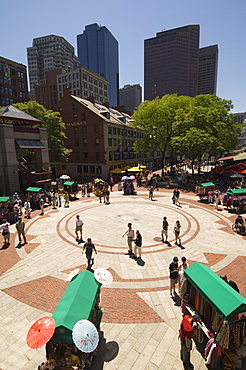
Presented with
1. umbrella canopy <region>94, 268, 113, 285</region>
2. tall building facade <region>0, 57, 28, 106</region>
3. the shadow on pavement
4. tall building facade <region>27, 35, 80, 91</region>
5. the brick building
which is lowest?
the shadow on pavement

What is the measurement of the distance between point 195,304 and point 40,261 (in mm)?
8396

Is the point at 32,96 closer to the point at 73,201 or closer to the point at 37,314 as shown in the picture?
the point at 73,201

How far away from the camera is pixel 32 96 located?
381 feet

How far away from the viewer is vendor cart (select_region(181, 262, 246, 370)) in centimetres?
552

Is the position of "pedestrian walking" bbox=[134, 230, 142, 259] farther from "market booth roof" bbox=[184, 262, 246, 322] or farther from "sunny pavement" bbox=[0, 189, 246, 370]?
"market booth roof" bbox=[184, 262, 246, 322]

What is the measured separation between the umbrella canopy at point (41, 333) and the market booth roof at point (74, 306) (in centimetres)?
21

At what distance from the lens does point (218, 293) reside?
597 centimetres

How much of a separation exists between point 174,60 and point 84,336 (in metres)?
197

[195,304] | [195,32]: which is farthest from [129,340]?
[195,32]

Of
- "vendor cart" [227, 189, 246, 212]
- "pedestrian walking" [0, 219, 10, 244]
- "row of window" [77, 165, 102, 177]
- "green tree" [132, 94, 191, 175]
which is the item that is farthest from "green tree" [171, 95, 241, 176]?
"pedestrian walking" [0, 219, 10, 244]

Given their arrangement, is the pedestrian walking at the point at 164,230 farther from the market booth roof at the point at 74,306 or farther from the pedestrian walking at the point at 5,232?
the pedestrian walking at the point at 5,232

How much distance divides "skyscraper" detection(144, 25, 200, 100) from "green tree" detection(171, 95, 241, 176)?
14577 cm

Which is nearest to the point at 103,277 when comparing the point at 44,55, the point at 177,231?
the point at 177,231

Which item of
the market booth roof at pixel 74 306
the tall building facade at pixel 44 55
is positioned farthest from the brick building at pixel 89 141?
the tall building facade at pixel 44 55
